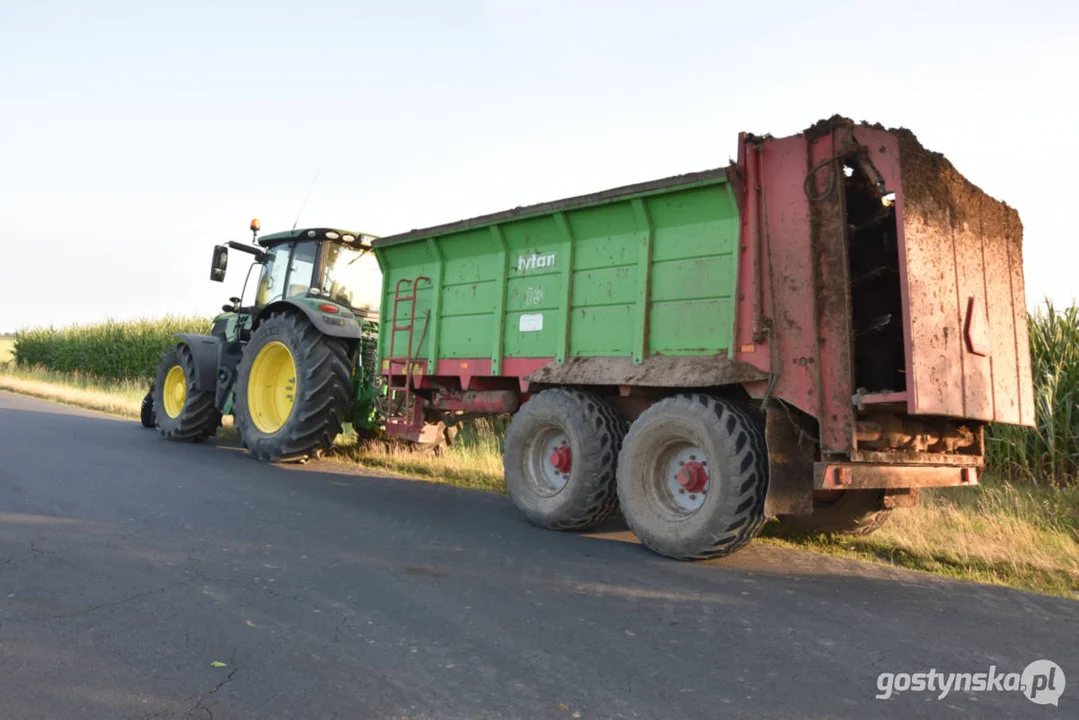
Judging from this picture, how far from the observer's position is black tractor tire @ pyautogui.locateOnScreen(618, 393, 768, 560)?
14.6 feet

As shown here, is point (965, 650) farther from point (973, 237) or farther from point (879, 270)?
point (973, 237)

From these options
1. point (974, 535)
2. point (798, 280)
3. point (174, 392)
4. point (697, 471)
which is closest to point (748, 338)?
point (798, 280)

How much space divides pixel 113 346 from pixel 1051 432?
25.5 m

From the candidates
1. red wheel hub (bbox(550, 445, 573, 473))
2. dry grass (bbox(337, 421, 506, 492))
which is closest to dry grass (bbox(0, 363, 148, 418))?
dry grass (bbox(337, 421, 506, 492))

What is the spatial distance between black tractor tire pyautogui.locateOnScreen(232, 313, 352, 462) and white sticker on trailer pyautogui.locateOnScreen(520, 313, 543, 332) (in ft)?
8.55

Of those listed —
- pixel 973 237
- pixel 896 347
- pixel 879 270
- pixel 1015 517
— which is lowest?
pixel 1015 517

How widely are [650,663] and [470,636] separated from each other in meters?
0.72

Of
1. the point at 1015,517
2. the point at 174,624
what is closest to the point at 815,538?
the point at 1015,517

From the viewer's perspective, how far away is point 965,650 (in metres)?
3.13

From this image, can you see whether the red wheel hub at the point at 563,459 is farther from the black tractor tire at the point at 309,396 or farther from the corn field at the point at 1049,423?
the corn field at the point at 1049,423

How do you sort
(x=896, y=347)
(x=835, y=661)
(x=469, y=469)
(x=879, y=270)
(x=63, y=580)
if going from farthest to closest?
(x=469, y=469) < (x=896, y=347) < (x=879, y=270) < (x=63, y=580) < (x=835, y=661)

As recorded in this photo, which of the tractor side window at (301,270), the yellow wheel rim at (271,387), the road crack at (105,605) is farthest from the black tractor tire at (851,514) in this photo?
the tractor side window at (301,270)

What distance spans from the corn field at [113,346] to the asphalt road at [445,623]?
19389mm

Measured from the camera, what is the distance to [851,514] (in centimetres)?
541
